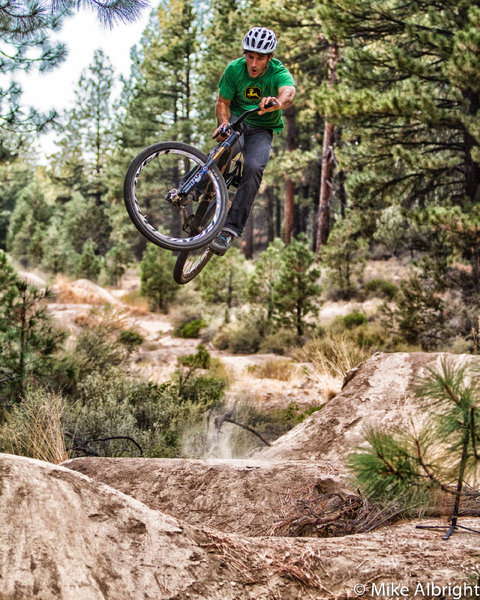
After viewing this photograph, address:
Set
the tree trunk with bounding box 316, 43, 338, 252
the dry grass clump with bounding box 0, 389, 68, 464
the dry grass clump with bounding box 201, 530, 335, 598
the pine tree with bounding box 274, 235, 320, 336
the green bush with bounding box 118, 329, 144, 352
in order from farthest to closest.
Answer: the tree trunk with bounding box 316, 43, 338, 252 → the pine tree with bounding box 274, 235, 320, 336 → the green bush with bounding box 118, 329, 144, 352 → the dry grass clump with bounding box 0, 389, 68, 464 → the dry grass clump with bounding box 201, 530, 335, 598

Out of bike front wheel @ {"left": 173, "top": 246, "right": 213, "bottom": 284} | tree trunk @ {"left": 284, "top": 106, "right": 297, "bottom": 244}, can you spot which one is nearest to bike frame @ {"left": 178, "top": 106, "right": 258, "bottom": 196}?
bike front wheel @ {"left": 173, "top": 246, "right": 213, "bottom": 284}

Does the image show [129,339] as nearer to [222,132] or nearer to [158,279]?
[158,279]

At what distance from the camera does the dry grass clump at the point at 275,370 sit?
1291 centimetres

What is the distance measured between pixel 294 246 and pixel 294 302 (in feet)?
4.53

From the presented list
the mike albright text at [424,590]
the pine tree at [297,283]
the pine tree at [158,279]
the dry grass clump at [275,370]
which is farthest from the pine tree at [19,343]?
the pine tree at [158,279]

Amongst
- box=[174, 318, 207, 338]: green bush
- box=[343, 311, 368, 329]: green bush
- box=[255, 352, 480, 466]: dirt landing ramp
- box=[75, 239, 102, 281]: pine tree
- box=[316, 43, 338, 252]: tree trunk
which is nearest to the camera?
box=[255, 352, 480, 466]: dirt landing ramp

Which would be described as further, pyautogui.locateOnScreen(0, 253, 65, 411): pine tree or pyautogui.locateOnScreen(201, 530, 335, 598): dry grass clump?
pyautogui.locateOnScreen(0, 253, 65, 411): pine tree

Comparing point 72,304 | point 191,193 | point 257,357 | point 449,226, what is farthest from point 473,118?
point 72,304

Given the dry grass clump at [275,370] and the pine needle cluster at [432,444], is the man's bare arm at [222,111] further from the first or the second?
the dry grass clump at [275,370]

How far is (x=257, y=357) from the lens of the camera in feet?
47.6

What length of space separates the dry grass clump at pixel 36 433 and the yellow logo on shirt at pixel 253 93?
3.84m

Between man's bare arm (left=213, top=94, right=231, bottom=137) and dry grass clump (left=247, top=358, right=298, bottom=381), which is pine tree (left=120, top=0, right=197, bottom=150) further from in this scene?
man's bare arm (left=213, top=94, right=231, bottom=137)

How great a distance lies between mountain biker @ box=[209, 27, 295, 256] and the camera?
4465mm

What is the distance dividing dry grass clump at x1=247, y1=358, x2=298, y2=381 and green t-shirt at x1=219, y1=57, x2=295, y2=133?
8478 millimetres
